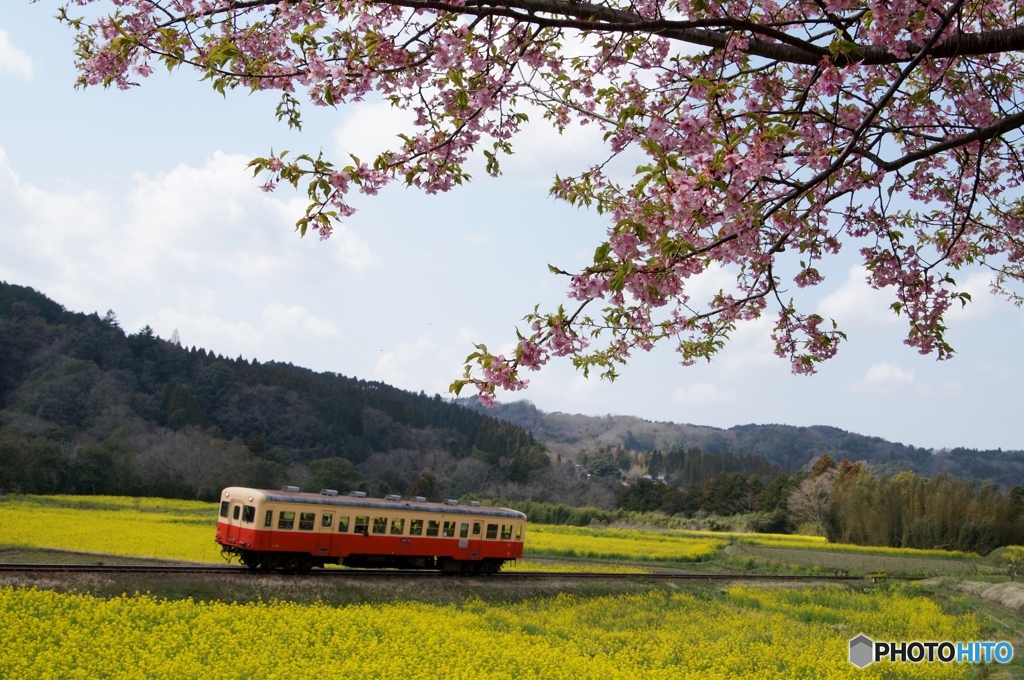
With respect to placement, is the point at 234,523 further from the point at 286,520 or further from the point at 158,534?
the point at 158,534

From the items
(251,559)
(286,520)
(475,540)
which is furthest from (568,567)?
(251,559)

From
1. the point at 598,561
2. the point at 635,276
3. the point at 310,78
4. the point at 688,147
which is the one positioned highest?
the point at 310,78

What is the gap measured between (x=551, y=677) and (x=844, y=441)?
160m

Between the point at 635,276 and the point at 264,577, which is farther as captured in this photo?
the point at 264,577

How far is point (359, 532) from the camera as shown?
1742 centimetres

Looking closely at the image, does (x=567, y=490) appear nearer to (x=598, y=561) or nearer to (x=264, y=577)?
(x=598, y=561)

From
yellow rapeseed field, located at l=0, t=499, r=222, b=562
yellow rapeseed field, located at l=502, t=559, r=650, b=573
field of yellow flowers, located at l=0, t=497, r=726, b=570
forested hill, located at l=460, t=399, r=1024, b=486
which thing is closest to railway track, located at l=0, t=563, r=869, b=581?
yellow rapeseed field, located at l=502, t=559, r=650, b=573

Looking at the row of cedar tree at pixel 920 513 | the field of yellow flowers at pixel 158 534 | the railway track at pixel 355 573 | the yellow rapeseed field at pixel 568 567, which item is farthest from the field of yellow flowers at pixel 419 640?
the row of cedar tree at pixel 920 513

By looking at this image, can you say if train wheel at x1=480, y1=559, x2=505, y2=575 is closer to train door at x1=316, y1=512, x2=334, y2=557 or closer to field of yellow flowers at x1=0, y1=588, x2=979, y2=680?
field of yellow flowers at x1=0, y1=588, x2=979, y2=680

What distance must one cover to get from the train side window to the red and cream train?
19 millimetres

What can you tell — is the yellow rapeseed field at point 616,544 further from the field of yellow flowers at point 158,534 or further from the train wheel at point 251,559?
the train wheel at point 251,559

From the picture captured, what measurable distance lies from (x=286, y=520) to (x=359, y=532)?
1.69 m

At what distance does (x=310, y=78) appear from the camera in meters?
4.77

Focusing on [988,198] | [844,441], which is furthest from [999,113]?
[844,441]
